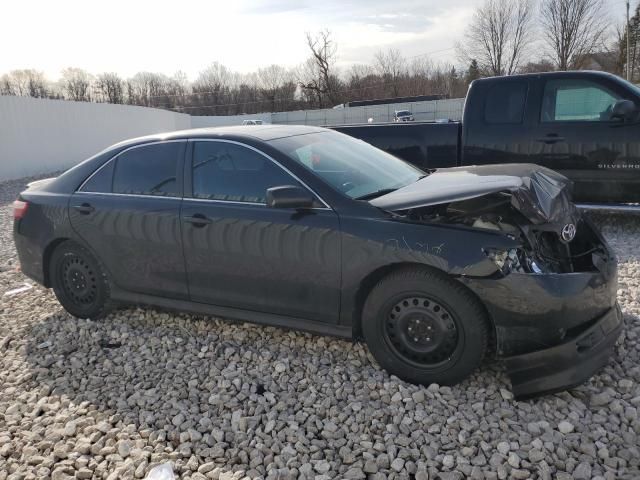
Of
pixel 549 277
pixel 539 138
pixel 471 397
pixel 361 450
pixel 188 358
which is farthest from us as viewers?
pixel 539 138

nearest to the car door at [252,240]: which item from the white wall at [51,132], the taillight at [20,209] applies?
the taillight at [20,209]

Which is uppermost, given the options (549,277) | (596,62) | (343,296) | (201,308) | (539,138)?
(596,62)

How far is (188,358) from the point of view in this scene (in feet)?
12.6

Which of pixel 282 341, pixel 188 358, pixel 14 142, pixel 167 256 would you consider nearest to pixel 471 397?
pixel 282 341

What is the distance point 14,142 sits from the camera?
1727 centimetres

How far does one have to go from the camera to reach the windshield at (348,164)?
12.0 feet

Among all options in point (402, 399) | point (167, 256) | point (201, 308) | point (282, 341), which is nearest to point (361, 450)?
point (402, 399)

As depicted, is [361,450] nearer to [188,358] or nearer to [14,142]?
[188,358]

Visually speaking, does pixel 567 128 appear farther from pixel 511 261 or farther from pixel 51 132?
pixel 51 132

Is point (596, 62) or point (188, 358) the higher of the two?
point (596, 62)

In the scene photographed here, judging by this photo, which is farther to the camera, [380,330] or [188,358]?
[188,358]

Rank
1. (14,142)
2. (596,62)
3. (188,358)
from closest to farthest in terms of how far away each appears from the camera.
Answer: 1. (188,358)
2. (14,142)
3. (596,62)

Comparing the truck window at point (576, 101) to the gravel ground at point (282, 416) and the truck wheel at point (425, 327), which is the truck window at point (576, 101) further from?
the truck wheel at point (425, 327)

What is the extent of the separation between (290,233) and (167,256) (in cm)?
114
